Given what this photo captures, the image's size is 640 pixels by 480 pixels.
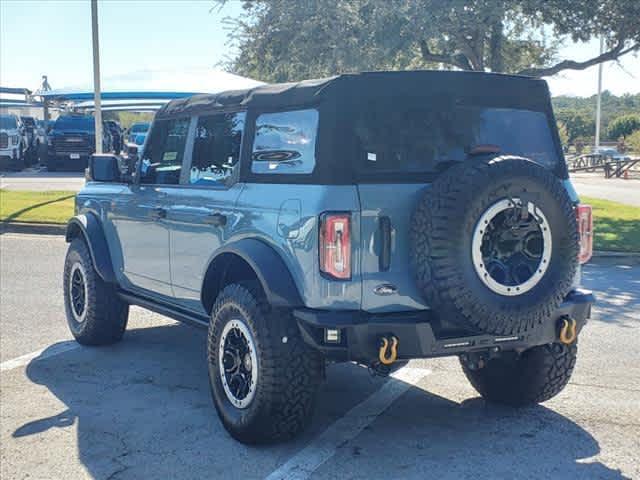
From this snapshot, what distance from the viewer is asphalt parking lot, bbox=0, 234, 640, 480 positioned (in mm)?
4262

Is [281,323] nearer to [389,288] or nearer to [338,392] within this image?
[389,288]

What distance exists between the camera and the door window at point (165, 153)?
5695 mm

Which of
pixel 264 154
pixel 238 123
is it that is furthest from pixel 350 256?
pixel 238 123

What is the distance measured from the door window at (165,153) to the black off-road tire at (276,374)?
1.54 metres

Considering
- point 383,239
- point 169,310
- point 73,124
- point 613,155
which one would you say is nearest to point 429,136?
point 383,239

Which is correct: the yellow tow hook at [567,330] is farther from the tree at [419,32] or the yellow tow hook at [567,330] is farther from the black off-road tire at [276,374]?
the tree at [419,32]

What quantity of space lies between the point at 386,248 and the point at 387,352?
Result: 0.51m

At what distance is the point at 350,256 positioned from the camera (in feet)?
13.4

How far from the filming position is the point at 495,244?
13.5 ft

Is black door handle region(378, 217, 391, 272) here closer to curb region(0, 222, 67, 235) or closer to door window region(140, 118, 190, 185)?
door window region(140, 118, 190, 185)

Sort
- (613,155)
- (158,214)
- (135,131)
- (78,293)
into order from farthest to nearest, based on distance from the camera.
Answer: (613,155)
(135,131)
(78,293)
(158,214)

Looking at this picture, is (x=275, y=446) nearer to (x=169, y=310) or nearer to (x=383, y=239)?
(x=383, y=239)

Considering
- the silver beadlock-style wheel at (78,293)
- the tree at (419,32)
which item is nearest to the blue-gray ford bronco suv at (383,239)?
the silver beadlock-style wheel at (78,293)

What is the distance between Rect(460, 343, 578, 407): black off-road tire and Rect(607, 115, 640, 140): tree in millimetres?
54708
